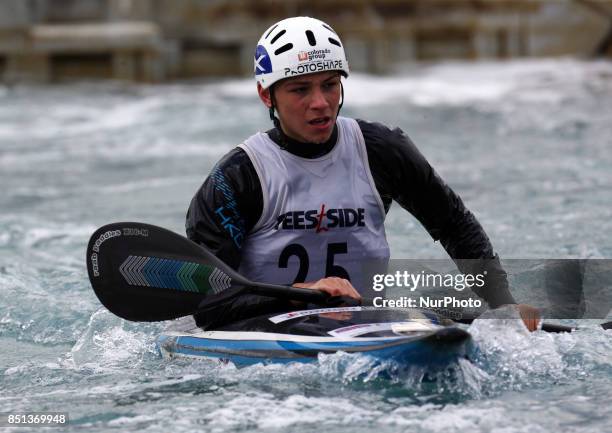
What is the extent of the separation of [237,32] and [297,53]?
17.8 metres

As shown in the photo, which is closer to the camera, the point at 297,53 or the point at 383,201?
the point at 297,53

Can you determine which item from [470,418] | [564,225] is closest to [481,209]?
[564,225]

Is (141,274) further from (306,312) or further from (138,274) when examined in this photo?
(306,312)

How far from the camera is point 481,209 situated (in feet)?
28.1

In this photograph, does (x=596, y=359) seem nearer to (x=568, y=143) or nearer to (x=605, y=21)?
(x=568, y=143)

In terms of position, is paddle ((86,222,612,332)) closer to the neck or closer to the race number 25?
the race number 25

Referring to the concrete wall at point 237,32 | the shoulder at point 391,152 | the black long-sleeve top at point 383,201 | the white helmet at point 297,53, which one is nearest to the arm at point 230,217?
the black long-sleeve top at point 383,201

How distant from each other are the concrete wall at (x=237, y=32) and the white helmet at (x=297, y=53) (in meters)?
16.1

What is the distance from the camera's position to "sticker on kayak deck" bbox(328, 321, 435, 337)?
157 inches

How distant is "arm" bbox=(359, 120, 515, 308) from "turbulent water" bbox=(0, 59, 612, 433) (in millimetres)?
360

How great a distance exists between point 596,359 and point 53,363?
2.11 m

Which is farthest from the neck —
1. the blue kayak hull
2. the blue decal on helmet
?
the blue kayak hull

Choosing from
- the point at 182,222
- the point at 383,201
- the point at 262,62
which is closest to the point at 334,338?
the point at 383,201

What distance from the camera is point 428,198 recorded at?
14.9 feet
